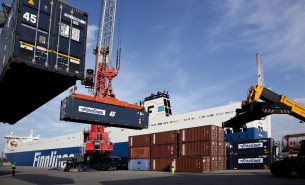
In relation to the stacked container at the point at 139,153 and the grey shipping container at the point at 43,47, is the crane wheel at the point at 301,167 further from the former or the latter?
the stacked container at the point at 139,153

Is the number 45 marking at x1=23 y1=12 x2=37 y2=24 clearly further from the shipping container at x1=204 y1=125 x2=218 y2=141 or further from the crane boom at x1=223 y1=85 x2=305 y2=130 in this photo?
the shipping container at x1=204 y1=125 x2=218 y2=141

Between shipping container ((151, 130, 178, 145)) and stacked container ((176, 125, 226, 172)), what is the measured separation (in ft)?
3.78

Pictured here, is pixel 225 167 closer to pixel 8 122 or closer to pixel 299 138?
pixel 299 138

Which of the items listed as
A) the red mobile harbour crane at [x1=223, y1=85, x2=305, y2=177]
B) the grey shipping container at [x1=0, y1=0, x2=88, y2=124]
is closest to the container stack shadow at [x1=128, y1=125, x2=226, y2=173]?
the red mobile harbour crane at [x1=223, y1=85, x2=305, y2=177]

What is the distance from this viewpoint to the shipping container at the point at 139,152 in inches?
1688

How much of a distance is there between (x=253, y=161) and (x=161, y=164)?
11961 millimetres

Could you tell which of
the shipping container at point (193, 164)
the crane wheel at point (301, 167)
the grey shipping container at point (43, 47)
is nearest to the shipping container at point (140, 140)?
the shipping container at point (193, 164)

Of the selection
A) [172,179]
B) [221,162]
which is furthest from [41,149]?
[172,179]

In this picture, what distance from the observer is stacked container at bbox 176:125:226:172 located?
113 ft

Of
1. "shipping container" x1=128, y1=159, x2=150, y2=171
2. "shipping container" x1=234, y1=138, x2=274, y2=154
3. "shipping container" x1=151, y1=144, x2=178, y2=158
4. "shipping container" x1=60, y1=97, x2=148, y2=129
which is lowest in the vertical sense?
"shipping container" x1=128, y1=159, x2=150, y2=171

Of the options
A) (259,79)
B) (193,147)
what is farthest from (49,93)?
(259,79)

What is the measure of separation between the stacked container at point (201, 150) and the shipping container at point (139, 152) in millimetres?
6712

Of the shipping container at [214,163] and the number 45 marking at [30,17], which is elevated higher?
the number 45 marking at [30,17]

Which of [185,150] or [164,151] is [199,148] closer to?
[185,150]
